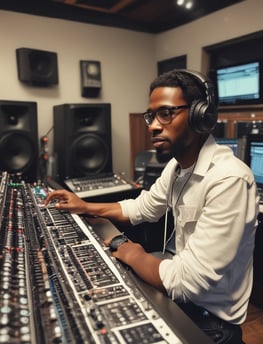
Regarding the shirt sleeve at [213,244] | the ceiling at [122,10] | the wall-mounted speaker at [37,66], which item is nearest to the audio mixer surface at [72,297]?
the shirt sleeve at [213,244]

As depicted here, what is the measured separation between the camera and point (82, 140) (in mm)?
2678

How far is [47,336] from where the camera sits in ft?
1.99

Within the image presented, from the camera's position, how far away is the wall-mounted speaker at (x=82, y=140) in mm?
2648

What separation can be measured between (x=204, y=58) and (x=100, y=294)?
277 centimetres

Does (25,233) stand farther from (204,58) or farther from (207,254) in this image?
(204,58)

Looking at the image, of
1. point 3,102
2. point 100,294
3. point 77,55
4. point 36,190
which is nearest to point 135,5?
point 77,55

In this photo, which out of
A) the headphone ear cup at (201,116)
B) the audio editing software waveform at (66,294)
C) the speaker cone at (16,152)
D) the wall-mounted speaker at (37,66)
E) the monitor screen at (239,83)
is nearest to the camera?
the audio editing software waveform at (66,294)

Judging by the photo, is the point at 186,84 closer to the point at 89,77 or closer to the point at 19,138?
the point at 19,138

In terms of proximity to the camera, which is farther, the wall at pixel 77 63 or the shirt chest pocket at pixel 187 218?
the wall at pixel 77 63

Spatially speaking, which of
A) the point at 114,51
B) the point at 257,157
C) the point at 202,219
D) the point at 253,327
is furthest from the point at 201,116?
the point at 114,51

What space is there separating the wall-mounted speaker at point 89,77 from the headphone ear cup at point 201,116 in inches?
86.9

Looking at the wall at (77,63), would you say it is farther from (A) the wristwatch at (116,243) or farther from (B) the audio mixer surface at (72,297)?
(A) the wristwatch at (116,243)

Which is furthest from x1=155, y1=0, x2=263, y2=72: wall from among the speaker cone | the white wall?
the speaker cone

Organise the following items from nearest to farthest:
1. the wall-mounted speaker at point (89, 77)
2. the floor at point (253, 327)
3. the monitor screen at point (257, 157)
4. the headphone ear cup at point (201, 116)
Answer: the headphone ear cup at point (201, 116)
the floor at point (253, 327)
the monitor screen at point (257, 157)
the wall-mounted speaker at point (89, 77)
